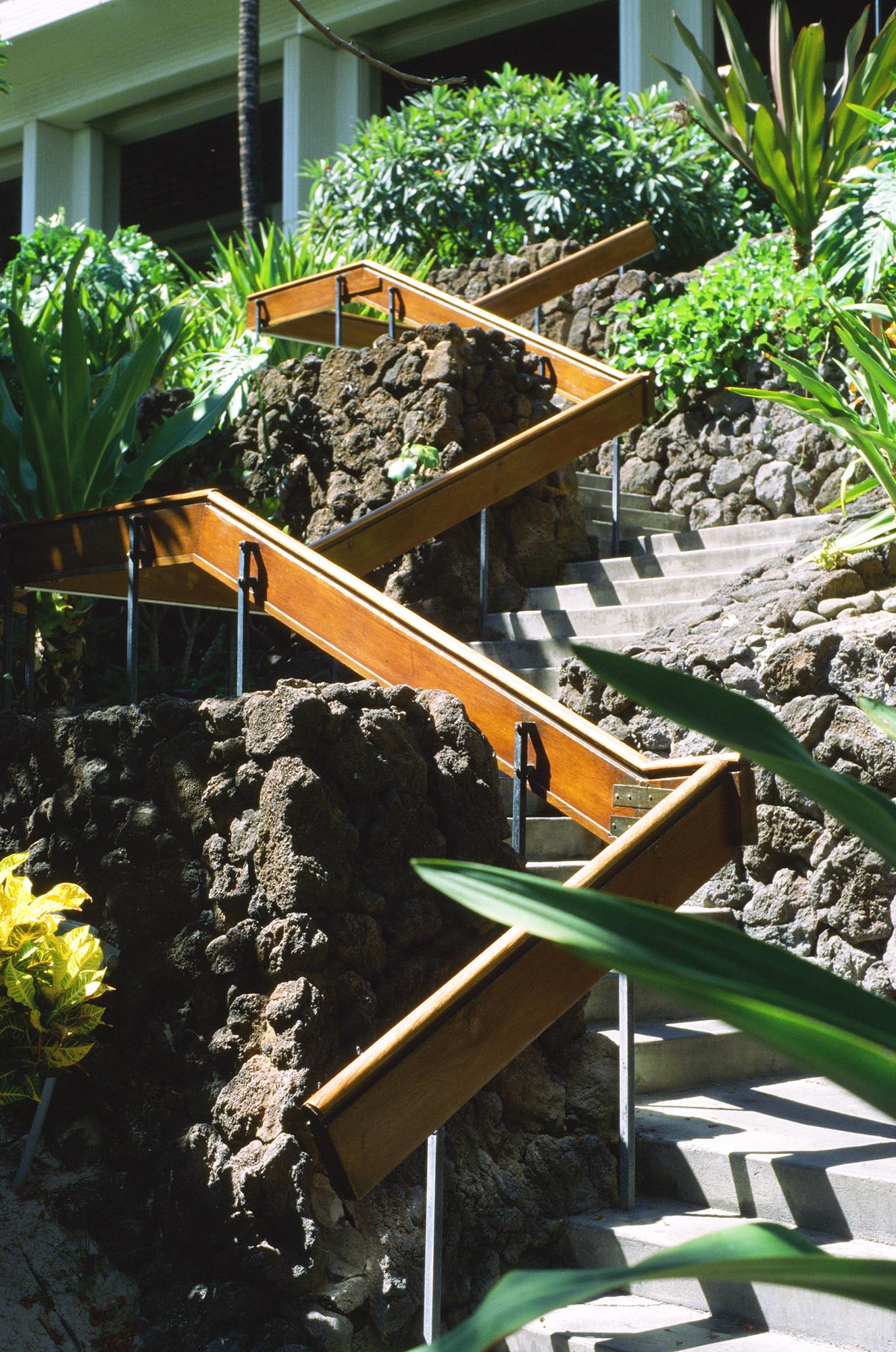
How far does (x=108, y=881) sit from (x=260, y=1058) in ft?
2.19

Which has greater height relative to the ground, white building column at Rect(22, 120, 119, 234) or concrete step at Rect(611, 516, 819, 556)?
white building column at Rect(22, 120, 119, 234)

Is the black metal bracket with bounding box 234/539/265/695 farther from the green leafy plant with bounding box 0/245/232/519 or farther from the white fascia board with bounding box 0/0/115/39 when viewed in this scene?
the white fascia board with bounding box 0/0/115/39

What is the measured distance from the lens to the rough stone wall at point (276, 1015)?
263 cm

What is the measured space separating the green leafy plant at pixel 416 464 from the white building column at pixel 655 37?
8090 mm

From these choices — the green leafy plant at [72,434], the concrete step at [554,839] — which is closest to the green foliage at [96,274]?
the green leafy plant at [72,434]

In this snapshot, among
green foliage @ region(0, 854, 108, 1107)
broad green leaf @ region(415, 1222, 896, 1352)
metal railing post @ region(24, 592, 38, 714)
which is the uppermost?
metal railing post @ region(24, 592, 38, 714)

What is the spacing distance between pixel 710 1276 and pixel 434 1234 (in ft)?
6.25

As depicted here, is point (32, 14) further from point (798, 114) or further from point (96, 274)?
point (798, 114)

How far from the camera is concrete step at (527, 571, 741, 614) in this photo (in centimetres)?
553

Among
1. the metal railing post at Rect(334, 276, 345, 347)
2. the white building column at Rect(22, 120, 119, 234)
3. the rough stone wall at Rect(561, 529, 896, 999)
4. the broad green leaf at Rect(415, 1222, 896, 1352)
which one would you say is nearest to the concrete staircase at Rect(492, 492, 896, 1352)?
the rough stone wall at Rect(561, 529, 896, 999)

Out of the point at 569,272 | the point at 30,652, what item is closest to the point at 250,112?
the point at 569,272

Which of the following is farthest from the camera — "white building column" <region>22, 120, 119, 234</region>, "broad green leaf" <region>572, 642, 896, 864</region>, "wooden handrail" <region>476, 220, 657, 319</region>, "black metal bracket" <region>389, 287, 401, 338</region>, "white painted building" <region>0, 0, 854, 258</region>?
"white building column" <region>22, 120, 119, 234</region>

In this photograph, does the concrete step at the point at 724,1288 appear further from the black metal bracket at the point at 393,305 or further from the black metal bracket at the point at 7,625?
the black metal bracket at the point at 393,305

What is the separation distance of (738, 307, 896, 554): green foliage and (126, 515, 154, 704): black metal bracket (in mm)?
2209
